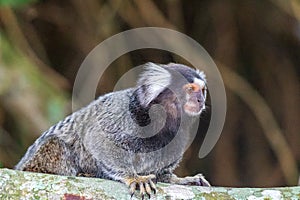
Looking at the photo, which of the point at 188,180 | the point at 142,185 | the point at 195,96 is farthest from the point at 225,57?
the point at 142,185

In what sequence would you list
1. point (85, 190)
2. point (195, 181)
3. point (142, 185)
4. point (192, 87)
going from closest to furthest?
1. point (85, 190)
2. point (142, 185)
3. point (192, 87)
4. point (195, 181)

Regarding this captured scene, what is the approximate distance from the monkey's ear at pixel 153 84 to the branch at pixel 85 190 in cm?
56

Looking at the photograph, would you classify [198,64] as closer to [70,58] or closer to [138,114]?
[70,58]

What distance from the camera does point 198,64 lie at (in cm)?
517

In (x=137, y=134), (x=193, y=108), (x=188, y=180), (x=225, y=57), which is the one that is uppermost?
(x=225, y=57)

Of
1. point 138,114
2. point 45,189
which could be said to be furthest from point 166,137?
point 45,189

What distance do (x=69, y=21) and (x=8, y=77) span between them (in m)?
1.52

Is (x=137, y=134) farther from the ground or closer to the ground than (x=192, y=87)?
closer to the ground

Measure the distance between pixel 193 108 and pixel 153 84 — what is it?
19 cm

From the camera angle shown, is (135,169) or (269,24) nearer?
(135,169)

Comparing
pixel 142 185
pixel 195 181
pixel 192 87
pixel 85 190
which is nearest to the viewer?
pixel 85 190

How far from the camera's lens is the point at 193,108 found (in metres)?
2.84

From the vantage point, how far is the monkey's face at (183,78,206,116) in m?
2.82

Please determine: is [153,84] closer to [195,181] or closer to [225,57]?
[195,181]
